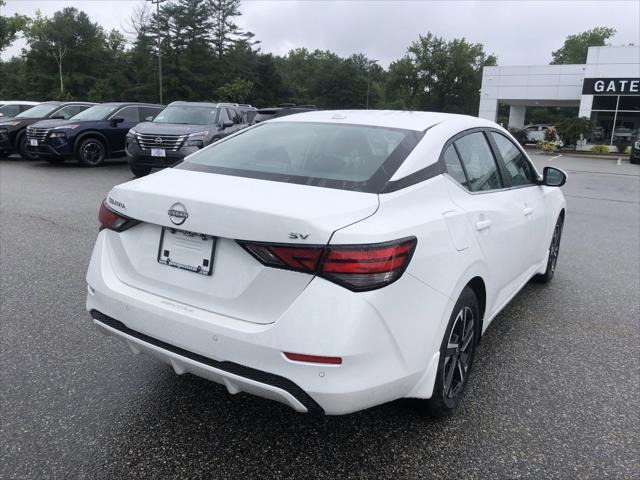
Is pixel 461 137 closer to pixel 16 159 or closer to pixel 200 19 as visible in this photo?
pixel 16 159

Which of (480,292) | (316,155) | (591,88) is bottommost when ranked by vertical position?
(480,292)

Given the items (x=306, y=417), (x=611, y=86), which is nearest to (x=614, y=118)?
(x=611, y=86)

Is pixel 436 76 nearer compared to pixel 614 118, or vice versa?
pixel 614 118

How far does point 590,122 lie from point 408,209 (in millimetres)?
35877

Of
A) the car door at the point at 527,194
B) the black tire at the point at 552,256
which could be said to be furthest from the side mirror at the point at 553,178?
the black tire at the point at 552,256

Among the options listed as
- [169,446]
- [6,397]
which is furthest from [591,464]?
[6,397]

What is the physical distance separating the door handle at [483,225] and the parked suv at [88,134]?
13.2 meters

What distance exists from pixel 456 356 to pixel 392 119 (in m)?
1.43

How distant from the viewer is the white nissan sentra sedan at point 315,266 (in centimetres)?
208

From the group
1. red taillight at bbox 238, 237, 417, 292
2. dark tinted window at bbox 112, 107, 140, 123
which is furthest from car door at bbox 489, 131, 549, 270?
dark tinted window at bbox 112, 107, 140, 123

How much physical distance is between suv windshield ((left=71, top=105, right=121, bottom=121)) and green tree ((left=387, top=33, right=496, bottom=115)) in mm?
61470

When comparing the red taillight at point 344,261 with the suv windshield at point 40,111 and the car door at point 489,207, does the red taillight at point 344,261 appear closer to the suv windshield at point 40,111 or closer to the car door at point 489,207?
the car door at point 489,207

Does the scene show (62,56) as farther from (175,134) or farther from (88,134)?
(175,134)

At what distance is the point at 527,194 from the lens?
3961 mm
